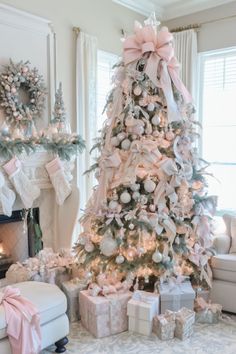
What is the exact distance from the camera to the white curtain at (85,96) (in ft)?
13.7

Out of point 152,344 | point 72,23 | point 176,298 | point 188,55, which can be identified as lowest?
point 152,344

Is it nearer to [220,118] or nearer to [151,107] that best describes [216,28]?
[220,118]

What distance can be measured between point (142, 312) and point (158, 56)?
2.15 m

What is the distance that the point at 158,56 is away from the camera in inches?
122

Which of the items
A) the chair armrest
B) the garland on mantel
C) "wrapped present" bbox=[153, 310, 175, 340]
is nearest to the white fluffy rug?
"wrapped present" bbox=[153, 310, 175, 340]

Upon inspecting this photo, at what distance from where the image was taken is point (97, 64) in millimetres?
4434

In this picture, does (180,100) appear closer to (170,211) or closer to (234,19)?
(170,211)

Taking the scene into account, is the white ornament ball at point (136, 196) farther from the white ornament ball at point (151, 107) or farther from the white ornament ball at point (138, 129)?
the white ornament ball at point (151, 107)

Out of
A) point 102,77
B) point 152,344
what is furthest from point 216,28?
point 152,344

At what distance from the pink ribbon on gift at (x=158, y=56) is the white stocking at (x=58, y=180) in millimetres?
1301

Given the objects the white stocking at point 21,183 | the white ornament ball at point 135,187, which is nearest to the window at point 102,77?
the white stocking at point 21,183

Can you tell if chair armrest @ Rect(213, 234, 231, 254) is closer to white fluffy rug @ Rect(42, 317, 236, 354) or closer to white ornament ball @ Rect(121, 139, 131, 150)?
white fluffy rug @ Rect(42, 317, 236, 354)

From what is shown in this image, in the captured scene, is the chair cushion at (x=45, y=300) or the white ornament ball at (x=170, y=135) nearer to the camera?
the chair cushion at (x=45, y=300)

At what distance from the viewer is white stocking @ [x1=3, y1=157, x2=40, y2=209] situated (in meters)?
3.37
